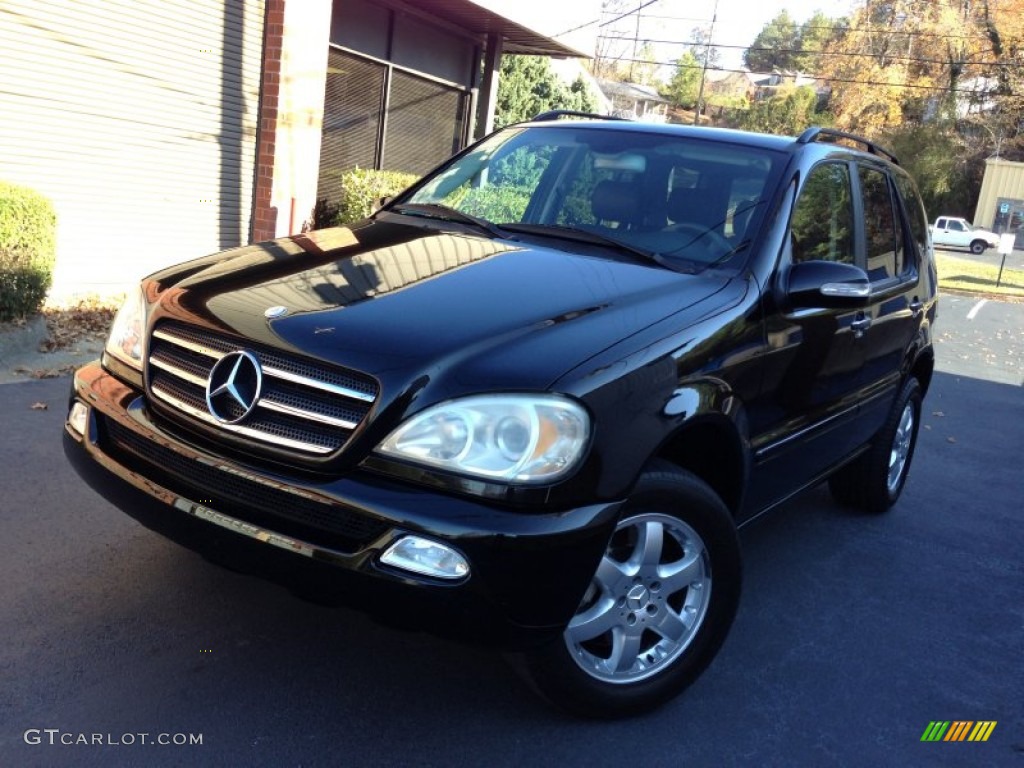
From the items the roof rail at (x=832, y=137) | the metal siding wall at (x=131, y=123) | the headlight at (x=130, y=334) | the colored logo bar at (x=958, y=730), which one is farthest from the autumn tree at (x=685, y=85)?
the headlight at (x=130, y=334)

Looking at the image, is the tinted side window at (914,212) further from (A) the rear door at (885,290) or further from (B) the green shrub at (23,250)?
(B) the green shrub at (23,250)

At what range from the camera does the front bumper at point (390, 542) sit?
243cm

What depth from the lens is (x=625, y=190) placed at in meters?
3.91

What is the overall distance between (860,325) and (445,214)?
5.98ft

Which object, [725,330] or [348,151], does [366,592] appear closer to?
[725,330]

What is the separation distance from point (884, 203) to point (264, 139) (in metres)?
6.89

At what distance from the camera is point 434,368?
2.54 metres

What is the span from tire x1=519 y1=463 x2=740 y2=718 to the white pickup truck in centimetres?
4563

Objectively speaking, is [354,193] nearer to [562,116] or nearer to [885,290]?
[562,116]

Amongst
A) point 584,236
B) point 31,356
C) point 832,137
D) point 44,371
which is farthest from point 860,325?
point 31,356

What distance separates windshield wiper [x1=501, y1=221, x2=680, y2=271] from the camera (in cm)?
351

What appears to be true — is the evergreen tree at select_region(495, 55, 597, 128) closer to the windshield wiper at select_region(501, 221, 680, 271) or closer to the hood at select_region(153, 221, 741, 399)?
the windshield wiper at select_region(501, 221, 680, 271)

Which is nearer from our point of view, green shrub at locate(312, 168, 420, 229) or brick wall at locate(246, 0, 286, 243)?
brick wall at locate(246, 0, 286, 243)

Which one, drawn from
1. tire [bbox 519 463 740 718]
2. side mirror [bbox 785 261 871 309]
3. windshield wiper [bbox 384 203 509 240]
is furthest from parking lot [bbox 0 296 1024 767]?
windshield wiper [bbox 384 203 509 240]
